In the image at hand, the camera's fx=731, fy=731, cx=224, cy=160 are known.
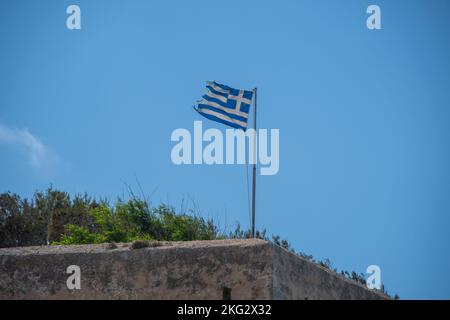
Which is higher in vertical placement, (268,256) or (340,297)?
(268,256)

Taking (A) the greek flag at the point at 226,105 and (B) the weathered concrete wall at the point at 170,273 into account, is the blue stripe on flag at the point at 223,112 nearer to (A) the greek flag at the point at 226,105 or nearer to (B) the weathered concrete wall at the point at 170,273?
(A) the greek flag at the point at 226,105

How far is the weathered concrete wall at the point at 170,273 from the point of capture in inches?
378

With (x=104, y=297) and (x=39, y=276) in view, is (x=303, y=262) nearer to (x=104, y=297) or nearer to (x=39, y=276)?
(x=104, y=297)

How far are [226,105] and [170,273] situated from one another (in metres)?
4.31

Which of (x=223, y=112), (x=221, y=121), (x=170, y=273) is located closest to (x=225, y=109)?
(x=223, y=112)

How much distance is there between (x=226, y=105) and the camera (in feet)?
43.6

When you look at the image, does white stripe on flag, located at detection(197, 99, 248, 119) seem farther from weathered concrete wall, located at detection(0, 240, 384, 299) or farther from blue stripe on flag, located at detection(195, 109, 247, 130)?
weathered concrete wall, located at detection(0, 240, 384, 299)

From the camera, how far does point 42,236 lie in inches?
930

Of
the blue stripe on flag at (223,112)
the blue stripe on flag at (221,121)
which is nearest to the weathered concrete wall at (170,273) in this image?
the blue stripe on flag at (221,121)

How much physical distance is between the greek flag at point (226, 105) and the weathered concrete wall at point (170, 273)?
3485 millimetres

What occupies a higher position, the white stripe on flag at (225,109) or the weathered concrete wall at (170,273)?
the white stripe on flag at (225,109)

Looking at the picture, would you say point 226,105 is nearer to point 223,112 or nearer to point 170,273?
point 223,112
